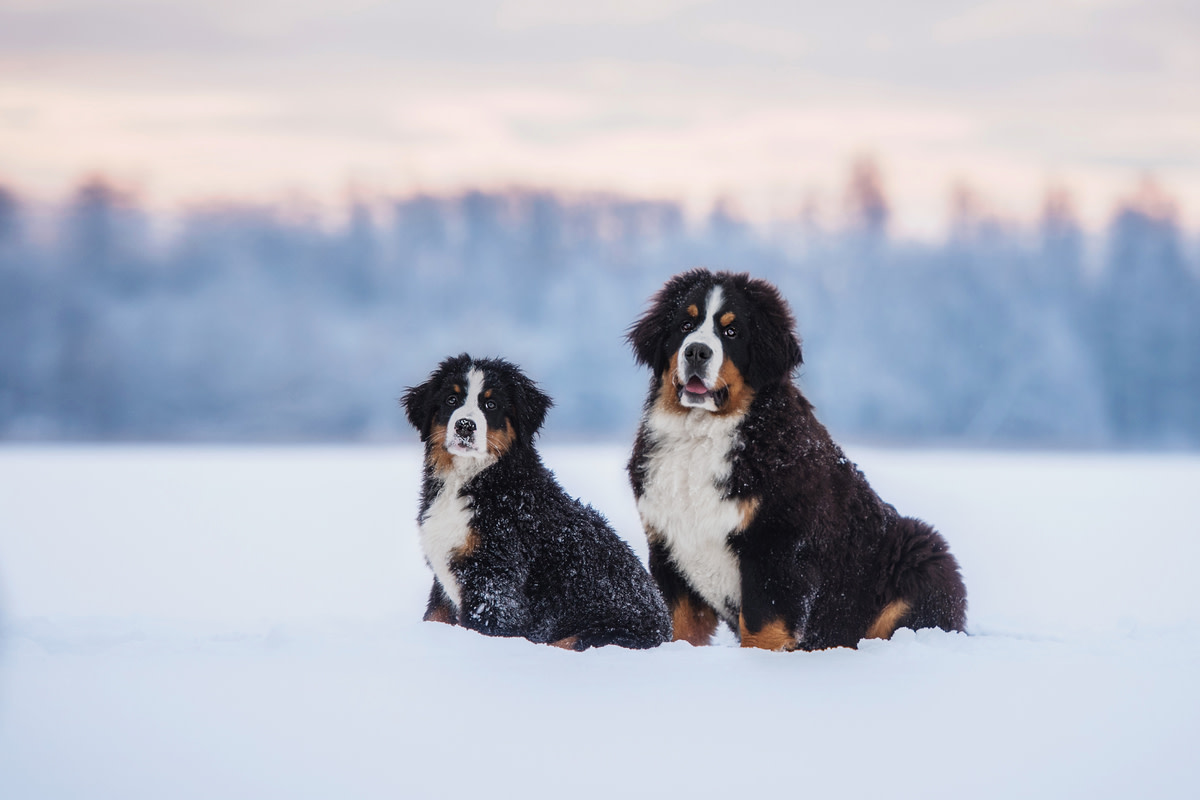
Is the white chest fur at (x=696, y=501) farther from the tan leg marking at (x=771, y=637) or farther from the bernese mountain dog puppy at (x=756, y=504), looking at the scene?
the tan leg marking at (x=771, y=637)

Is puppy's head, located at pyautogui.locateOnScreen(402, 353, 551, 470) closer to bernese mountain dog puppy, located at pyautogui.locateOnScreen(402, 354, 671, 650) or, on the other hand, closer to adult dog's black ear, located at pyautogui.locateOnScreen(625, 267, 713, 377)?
bernese mountain dog puppy, located at pyautogui.locateOnScreen(402, 354, 671, 650)

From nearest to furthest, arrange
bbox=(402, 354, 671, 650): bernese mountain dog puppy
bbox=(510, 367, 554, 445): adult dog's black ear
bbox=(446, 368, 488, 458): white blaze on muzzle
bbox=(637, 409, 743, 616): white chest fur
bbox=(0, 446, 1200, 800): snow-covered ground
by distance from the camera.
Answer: bbox=(0, 446, 1200, 800): snow-covered ground < bbox=(637, 409, 743, 616): white chest fur < bbox=(402, 354, 671, 650): bernese mountain dog puppy < bbox=(446, 368, 488, 458): white blaze on muzzle < bbox=(510, 367, 554, 445): adult dog's black ear

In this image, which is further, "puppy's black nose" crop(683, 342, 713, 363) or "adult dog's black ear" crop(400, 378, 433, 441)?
"adult dog's black ear" crop(400, 378, 433, 441)

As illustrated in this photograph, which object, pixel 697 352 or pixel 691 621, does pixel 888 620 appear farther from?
pixel 697 352

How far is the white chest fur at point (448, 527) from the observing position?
4.66 metres

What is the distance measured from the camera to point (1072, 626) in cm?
584

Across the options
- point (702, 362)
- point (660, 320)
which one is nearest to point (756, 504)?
point (702, 362)

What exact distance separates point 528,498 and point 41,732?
7.01 ft

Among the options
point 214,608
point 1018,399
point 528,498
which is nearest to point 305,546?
point 214,608

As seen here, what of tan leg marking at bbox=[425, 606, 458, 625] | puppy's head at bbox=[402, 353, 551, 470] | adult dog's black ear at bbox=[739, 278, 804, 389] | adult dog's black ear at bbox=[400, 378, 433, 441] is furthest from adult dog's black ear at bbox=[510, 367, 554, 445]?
adult dog's black ear at bbox=[739, 278, 804, 389]

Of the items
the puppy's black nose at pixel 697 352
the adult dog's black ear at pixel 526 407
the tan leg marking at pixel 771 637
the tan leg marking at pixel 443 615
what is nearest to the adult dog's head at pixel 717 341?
the puppy's black nose at pixel 697 352

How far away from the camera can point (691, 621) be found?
4695 mm

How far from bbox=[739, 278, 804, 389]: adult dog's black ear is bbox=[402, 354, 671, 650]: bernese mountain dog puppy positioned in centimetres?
99

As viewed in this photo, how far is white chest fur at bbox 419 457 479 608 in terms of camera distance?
466 cm
